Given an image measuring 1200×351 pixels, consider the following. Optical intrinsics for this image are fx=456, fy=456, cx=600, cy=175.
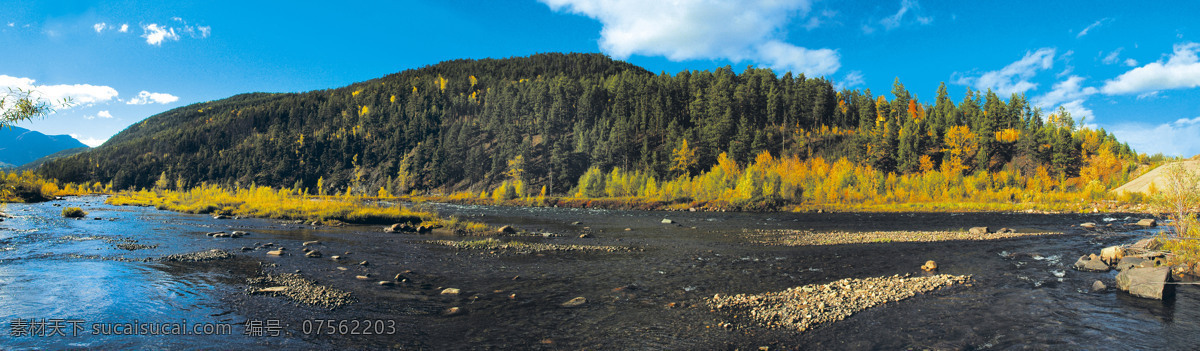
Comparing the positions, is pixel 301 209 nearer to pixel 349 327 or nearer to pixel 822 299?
pixel 349 327

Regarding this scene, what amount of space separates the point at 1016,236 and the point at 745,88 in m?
117

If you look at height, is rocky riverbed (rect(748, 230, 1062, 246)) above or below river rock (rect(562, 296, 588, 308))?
above

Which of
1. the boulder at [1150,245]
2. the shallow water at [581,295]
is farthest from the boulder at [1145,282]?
the boulder at [1150,245]

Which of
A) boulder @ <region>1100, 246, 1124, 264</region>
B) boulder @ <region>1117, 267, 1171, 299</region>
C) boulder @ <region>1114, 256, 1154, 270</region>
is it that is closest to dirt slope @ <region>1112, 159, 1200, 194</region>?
boulder @ <region>1100, 246, 1124, 264</region>

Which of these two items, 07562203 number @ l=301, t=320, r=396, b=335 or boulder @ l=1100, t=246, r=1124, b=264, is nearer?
07562203 number @ l=301, t=320, r=396, b=335

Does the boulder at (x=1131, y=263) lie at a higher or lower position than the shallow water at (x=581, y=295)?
higher

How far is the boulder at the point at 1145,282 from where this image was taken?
48.4ft

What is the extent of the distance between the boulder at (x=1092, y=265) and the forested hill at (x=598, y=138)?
97277mm

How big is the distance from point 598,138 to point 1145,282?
407 feet

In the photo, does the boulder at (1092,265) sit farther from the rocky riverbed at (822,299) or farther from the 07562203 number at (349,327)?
the 07562203 number at (349,327)

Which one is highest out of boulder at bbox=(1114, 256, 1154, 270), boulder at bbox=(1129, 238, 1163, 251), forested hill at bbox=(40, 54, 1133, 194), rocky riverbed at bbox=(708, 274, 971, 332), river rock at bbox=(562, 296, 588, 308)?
forested hill at bbox=(40, 54, 1133, 194)

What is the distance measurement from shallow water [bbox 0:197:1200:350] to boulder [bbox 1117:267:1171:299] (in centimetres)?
50

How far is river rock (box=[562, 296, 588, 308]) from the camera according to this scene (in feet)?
48.1

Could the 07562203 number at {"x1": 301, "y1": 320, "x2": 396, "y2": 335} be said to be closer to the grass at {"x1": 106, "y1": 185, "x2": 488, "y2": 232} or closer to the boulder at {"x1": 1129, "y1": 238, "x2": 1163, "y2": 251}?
the grass at {"x1": 106, "y1": 185, "x2": 488, "y2": 232}
